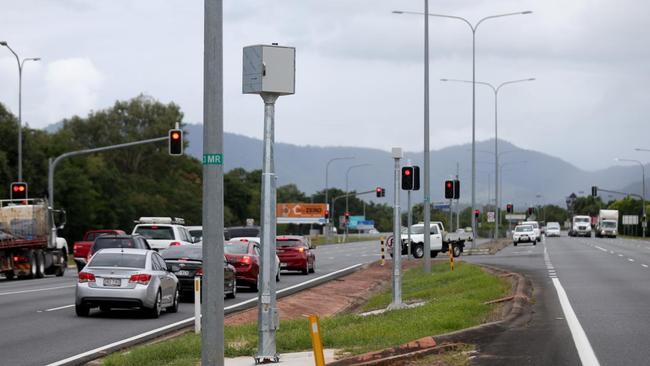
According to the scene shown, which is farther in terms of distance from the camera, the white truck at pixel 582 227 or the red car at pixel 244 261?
the white truck at pixel 582 227

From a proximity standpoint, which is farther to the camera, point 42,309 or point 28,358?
point 42,309

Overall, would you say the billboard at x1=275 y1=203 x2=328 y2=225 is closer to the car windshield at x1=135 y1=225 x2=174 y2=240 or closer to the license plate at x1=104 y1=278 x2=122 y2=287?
the car windshield at x1=135 y1=225 x2=174 y2=240

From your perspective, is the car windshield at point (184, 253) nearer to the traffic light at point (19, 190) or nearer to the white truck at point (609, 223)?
the traffic light at point (19, 190)

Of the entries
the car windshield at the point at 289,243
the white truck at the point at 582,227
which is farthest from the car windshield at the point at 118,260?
the white truck at the point at 582,227

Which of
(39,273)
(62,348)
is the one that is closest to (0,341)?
(62,348)

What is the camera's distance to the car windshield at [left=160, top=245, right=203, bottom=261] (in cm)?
2998

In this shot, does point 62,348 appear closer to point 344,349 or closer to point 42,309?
point 344,349

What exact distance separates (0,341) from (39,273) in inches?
1048

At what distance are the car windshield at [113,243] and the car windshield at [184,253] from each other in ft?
23.6

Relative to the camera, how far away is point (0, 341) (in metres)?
19.7

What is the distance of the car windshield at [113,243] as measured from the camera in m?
37.8

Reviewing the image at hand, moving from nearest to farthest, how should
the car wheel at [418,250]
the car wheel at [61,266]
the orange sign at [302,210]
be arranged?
the car wheel at [61,266] → the car wheel at [418,250] → the orange sign at [302,210]

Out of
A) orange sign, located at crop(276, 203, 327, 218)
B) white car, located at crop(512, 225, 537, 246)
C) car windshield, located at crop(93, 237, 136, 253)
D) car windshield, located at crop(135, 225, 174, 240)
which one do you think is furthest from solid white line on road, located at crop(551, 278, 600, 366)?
orange sign, located at crop(276, 203, 327, 218)

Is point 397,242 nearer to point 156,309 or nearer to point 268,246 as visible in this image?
point 156,309
